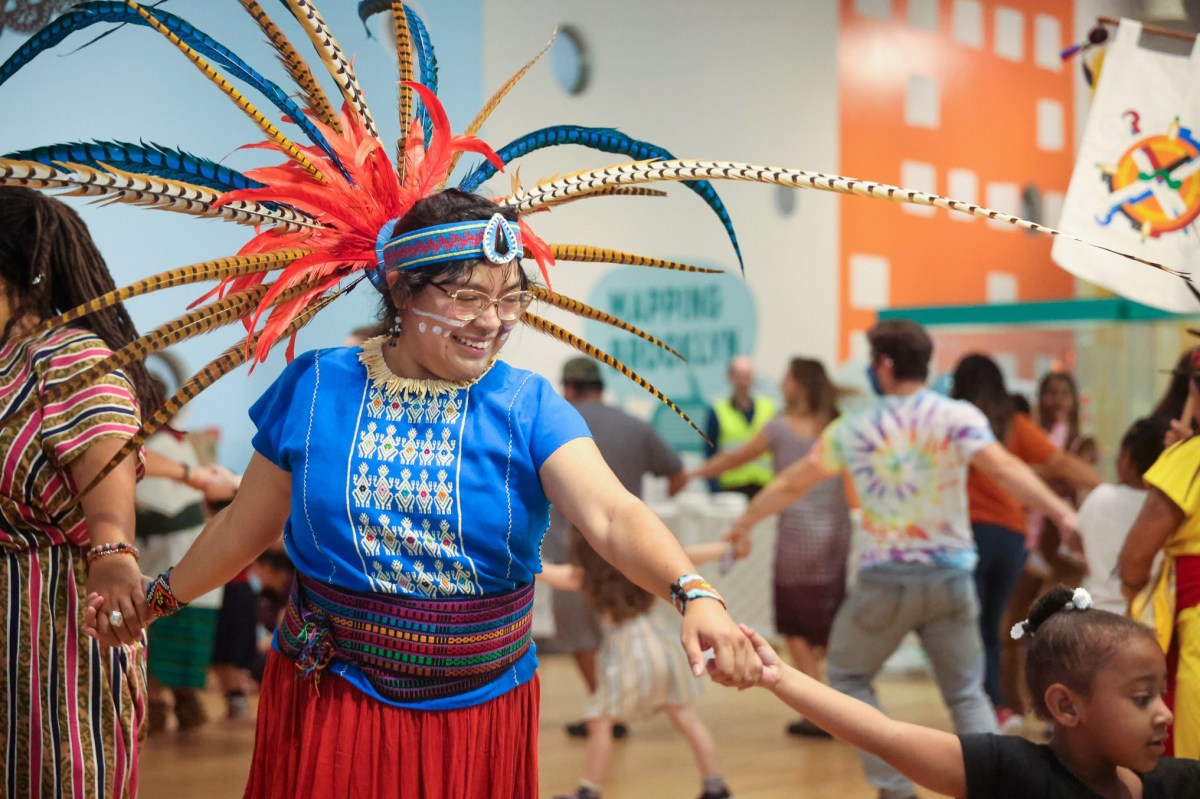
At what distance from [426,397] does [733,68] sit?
6.65 m

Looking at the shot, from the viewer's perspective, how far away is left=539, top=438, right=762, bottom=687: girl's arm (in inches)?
62.2

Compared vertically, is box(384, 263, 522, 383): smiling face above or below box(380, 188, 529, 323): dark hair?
below

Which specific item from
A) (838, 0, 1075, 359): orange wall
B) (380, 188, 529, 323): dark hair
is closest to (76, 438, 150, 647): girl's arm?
(380, 188, 529, 323): dark hair

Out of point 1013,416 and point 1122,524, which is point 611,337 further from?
point 1122,524

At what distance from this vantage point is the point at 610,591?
15.1ft

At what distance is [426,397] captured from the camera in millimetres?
1959

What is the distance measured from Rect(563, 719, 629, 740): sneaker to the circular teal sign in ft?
8.44

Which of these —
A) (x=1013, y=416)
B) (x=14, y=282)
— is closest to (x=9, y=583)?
(x=14, y=282)

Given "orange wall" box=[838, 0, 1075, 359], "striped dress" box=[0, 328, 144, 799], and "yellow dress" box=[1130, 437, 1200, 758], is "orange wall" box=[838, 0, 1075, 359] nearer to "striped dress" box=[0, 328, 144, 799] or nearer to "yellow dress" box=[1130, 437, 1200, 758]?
"yellow dress" box=[1130, 437, 1200, 758]

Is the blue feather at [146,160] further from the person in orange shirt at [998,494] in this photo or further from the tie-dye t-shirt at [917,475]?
the person in orange shirt at [998,494]

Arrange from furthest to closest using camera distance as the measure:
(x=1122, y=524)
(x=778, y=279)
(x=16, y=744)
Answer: (x=778, y=279), (x=1122, y=524), (x=16, y=744)

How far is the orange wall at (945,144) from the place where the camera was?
30.8 ft

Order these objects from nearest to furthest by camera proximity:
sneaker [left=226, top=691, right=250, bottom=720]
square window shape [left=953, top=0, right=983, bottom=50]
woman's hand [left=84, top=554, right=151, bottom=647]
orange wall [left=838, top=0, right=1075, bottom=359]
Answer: woman's hand [left=84, top=554, right=151, bottom=647], sneaker [left=226, top=691, right=250, bottom=720], orange wall [left=838, top=0, right=1075, bottom=359], square window shape [left=953, top=0, right=983, bottom=50]

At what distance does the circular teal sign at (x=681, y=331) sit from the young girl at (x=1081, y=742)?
5819 millimetres
